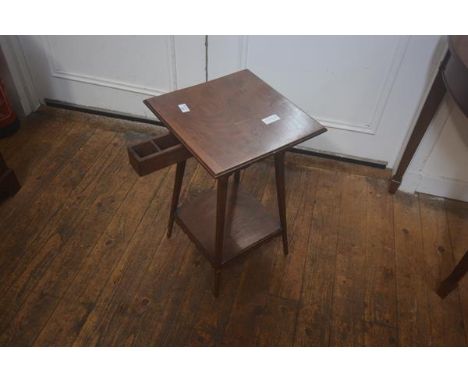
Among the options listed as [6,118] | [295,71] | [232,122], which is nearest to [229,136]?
[232,122]

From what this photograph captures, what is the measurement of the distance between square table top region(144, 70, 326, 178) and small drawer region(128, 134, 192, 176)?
4cm

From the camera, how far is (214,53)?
1.82 meters

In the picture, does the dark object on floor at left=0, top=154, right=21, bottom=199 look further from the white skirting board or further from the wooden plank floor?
the white skirting board

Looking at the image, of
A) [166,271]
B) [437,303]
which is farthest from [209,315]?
[437,303]

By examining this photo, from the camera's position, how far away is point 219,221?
1172 millimetres

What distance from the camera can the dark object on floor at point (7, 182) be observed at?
1657 mm

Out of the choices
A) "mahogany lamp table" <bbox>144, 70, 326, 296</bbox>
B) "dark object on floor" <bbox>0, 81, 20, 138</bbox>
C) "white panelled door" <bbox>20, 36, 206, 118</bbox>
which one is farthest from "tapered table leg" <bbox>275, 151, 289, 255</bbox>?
"dark object on floor" <bbox>0, 81, 20, 138</bbox>

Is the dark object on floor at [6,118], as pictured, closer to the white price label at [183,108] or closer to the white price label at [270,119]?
the white price label at [183,108]

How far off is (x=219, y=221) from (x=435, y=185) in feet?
4.11

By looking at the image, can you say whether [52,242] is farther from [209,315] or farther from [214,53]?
[214,53]

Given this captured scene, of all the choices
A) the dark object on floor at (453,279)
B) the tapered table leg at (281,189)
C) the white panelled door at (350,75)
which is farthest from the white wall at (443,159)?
the tapered table leg at (281,189)

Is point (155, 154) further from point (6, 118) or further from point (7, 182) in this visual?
point (6, 118)

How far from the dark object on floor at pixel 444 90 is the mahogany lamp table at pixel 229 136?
46cm

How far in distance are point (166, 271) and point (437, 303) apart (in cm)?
109
